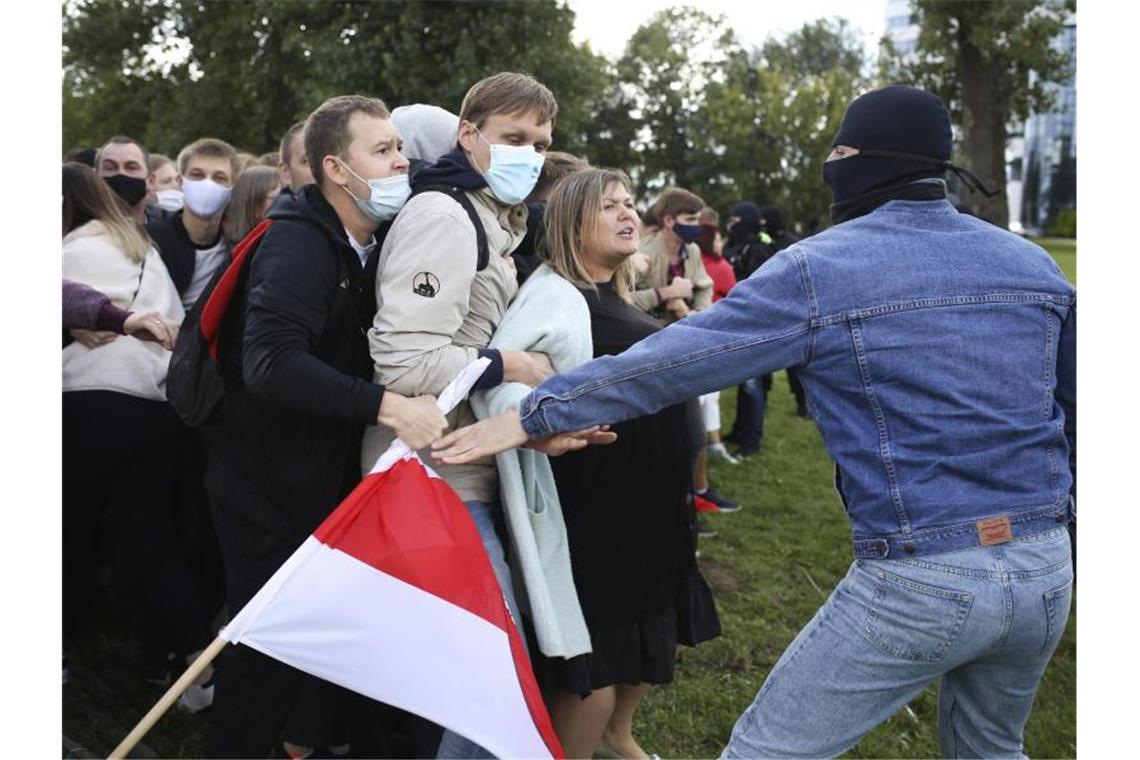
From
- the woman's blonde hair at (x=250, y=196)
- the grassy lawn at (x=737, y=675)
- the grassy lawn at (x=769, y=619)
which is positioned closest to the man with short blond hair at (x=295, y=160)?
the woman's blonde hair at (x=250, y=196)

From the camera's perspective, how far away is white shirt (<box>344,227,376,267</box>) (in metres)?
3.24

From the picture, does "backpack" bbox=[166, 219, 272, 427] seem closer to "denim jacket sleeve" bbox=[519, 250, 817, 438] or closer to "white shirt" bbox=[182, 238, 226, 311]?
"denim jacket sleeve" bbox=[519, 250, 817, 438]

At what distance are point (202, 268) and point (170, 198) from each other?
1125 millimetres

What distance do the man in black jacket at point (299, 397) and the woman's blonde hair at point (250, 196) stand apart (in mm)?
1279

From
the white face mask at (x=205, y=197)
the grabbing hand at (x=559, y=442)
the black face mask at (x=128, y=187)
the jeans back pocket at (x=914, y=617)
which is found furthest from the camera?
the black face mask at (x=128, y=187)

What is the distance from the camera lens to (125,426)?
4.22 meters

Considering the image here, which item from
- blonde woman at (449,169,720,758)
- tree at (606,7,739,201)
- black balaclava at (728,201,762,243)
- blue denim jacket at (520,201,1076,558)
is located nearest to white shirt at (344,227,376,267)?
blonde woman at (449,169,720,758)

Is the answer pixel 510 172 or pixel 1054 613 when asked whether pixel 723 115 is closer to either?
pixel 510 172

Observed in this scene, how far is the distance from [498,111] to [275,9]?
1779 centimetres

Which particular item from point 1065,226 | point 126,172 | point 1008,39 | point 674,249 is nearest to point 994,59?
point 1008,39

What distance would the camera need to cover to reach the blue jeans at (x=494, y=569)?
10.7 ft

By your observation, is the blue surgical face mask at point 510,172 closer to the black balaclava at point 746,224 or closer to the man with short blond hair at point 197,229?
the man with short blond hair at point 197,229

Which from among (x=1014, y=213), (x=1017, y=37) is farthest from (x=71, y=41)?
(x=1014, y=213)

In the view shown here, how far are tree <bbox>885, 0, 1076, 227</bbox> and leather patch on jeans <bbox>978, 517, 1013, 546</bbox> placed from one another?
20257 millimetres
